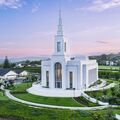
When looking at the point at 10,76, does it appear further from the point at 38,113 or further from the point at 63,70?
the point at 38,113

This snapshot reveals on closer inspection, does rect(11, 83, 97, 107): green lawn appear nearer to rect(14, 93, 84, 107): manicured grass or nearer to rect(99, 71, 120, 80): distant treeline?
rect(14, 93, 84, 107): manicured grass

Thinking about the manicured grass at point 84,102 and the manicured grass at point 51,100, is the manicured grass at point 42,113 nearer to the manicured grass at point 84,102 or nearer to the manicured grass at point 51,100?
the manicured grass at point 51,100

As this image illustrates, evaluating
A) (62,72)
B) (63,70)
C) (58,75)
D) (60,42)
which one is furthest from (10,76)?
(63,70)

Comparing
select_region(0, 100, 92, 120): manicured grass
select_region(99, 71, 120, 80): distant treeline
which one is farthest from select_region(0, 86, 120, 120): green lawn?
select_region(99, 71, 120, 80): distant treeline

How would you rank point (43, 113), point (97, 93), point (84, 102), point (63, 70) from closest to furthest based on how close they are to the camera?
point (43, 113) → point (84, 102) → point (97, 93) → point (63, 70)

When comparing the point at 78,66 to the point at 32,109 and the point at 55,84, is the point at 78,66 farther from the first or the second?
the point at 32,109

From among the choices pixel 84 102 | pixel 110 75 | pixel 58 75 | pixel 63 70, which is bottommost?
pixel 84 102

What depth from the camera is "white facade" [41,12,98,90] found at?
1682 inches

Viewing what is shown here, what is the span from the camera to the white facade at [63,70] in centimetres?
4272

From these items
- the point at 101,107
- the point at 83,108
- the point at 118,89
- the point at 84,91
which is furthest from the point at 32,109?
the point at 118,89

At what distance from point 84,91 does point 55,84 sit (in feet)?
19.9

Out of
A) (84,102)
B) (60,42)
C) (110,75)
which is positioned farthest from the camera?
(110,75)

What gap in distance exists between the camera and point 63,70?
43.0 m

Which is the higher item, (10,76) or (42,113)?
(10,76)
